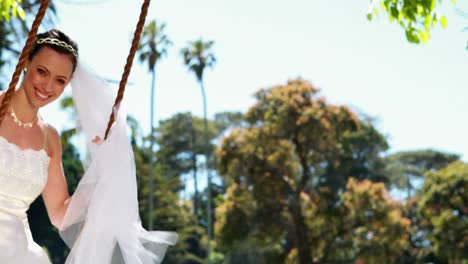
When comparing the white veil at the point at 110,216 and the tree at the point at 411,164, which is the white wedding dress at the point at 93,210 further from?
the tree at the point at 411,164

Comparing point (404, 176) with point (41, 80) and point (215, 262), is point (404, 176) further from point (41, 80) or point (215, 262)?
point (41, 80)

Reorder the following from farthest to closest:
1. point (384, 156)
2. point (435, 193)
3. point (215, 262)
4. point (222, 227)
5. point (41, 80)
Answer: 1. point (384, 156)
2. point (215, 262)
3. point (435, 193)
4. point (222, 227)
5. point (41, 80)

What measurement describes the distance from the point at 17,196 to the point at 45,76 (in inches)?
17.3

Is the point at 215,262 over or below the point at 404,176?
below

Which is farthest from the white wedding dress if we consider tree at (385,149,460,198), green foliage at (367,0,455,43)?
tree at (385,149,460,198)

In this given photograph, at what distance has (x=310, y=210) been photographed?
25109mm

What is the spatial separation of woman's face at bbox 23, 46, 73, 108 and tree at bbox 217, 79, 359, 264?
2220cm

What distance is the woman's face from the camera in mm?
2502

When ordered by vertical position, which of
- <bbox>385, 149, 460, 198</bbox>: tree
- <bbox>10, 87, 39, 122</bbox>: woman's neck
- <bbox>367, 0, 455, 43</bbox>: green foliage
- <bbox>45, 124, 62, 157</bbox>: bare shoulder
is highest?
<bbox>385, 149, 460, 198</bbox>: tree

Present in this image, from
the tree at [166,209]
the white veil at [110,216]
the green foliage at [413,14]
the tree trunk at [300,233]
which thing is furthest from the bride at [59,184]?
the tree at [166,209]

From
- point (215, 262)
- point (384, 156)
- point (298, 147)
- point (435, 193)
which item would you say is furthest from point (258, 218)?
point (384, 156)

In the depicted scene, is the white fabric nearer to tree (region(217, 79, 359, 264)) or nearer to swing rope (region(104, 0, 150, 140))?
swing rope (region(104, 0, 150, 140))

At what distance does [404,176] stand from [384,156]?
3.48 m

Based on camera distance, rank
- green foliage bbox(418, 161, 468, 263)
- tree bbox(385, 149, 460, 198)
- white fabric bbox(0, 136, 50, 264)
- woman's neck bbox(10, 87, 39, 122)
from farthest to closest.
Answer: tree bbox(385, 149, 460, 198), green foliage bbox(418, 161, 468, 263), woman's neck bbox(10, 87, 39, 122), white fabric bbox(0, 136, 50, 264)
